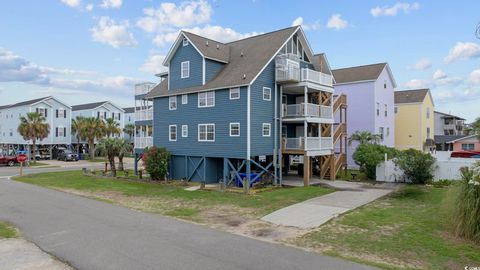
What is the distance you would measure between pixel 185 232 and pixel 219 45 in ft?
64.2

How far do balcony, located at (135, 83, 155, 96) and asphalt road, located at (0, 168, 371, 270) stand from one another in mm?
18731

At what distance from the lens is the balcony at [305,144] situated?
24594 mm

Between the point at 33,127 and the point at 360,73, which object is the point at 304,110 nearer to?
the point at 360,73

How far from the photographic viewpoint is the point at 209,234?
37.7ft

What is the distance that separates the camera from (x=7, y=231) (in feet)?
39.3

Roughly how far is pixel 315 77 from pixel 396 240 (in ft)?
56.4

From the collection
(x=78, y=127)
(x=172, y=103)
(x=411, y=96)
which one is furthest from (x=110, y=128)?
(x=411, y=96)

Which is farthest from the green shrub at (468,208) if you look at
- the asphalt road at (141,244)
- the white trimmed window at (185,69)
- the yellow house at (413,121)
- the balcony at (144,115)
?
the yellow house at (413,121)

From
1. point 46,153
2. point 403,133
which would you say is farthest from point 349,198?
point 46,153

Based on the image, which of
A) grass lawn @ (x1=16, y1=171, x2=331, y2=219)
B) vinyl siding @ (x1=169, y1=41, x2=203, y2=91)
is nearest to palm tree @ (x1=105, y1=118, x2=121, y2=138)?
vinyl siding @ (x1=169, y1=41, x2=203, y2=91)

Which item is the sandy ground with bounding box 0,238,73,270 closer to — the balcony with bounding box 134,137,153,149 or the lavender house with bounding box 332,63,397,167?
the balcony with bounding box 134,137,153,149

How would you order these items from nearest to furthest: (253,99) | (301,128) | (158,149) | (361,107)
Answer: (253,99) < (158,149) < (301,128) < (361,107)

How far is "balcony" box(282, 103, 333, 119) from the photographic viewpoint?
991 inches

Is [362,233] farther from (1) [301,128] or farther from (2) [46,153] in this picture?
(2) [46,153]
